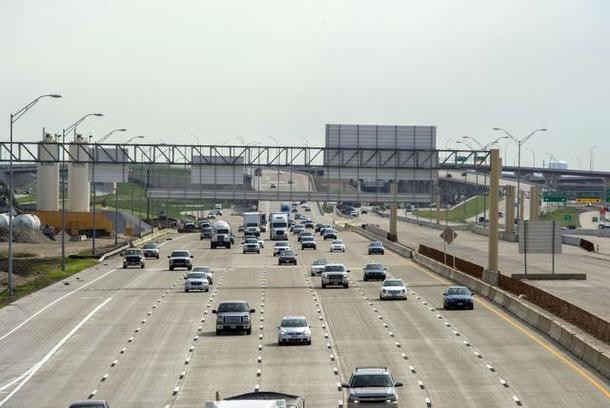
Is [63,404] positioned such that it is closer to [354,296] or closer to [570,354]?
[570,354]

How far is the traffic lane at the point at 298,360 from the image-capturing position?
35341 millimetres

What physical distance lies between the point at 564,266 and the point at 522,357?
203 ft

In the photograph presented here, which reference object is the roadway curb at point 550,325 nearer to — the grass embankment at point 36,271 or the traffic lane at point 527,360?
the traffic lane at point 527,360

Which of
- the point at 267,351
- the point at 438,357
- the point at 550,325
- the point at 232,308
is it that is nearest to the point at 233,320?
the point at 232,308

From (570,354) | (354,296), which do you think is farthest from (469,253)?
(570,354)

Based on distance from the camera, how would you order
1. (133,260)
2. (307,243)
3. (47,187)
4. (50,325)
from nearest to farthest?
(50,325), (133,260), (307,243), (47,187)

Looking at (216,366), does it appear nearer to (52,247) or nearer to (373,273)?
(373,273)

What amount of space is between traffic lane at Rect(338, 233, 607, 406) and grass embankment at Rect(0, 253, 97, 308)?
22.1 metres

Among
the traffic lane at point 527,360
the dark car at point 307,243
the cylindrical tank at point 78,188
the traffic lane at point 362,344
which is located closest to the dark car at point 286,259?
the dark car at point 307,243

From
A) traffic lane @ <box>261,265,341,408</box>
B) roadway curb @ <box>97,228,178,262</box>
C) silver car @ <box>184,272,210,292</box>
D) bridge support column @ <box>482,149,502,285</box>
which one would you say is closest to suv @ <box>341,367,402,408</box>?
traffic lane @ <box>261,265,341,408</box>

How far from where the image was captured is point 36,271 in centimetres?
9238

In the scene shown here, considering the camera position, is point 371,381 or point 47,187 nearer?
point 371,381

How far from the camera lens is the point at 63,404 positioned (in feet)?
110

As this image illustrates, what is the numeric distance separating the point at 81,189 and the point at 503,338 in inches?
5333
